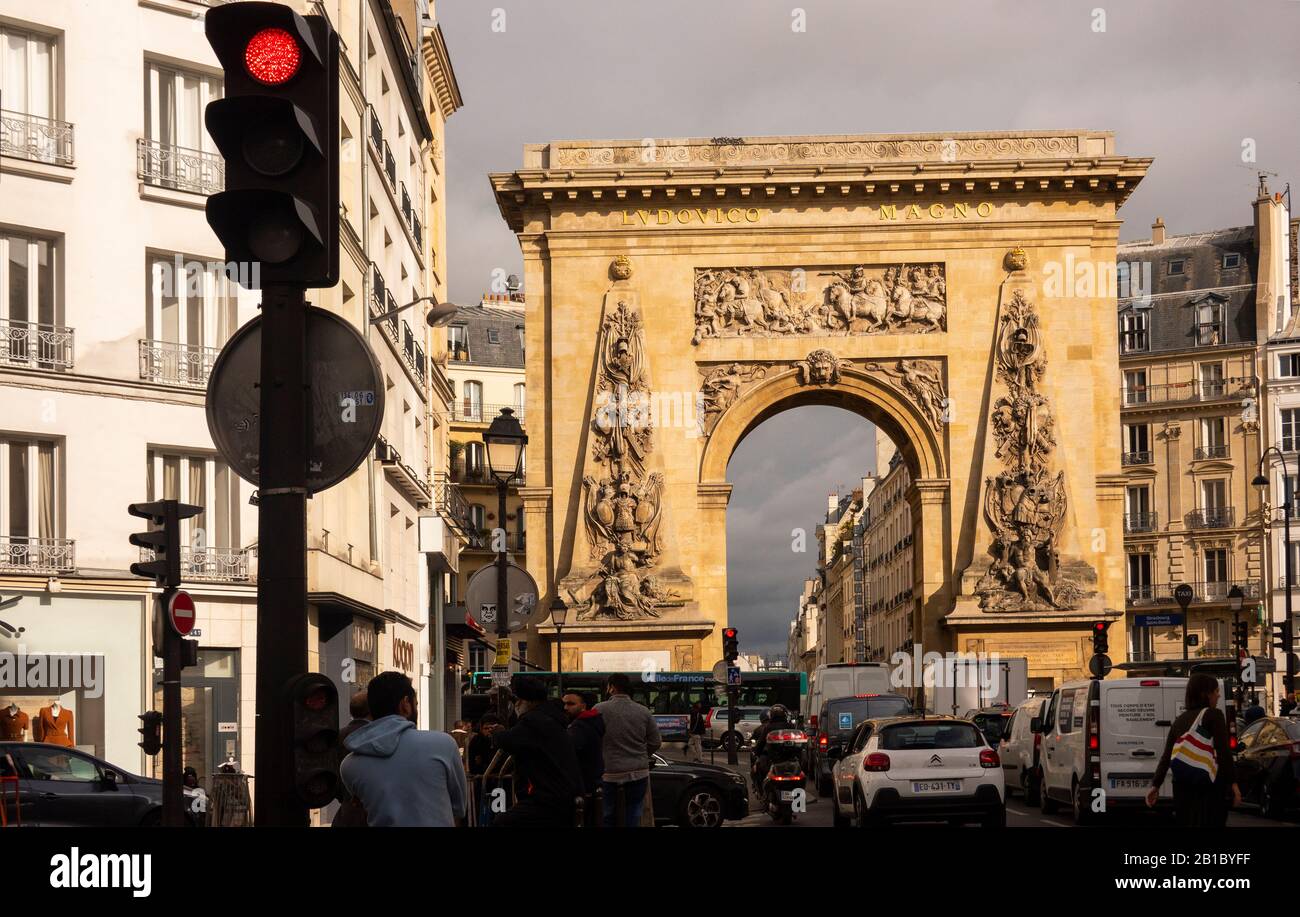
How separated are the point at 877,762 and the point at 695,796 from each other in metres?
3.70

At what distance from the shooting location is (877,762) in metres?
19.2

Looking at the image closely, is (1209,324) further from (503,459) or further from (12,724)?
(12,724)

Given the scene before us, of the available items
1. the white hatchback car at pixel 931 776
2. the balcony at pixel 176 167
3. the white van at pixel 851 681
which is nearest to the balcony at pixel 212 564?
the balcony at pixel 176 167

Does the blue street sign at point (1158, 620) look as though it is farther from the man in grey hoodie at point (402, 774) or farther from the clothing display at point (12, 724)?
the man in grey hoodie at point (402, 774)

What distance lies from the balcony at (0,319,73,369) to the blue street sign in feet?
170

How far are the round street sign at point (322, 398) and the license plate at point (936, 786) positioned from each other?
13.8m

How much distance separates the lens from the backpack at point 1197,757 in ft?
41.1

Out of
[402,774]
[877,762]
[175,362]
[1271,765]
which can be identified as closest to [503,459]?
[877,762]

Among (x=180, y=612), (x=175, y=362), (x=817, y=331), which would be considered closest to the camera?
(x=180, y=612)

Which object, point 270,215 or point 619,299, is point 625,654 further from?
point 270,215

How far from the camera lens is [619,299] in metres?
47.8

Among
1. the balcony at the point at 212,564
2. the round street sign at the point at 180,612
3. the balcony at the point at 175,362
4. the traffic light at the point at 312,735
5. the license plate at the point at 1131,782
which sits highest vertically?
the balcony at the point at 175,362

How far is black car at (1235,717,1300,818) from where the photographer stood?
22.9m

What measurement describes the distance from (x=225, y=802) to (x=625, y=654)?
29692mm
